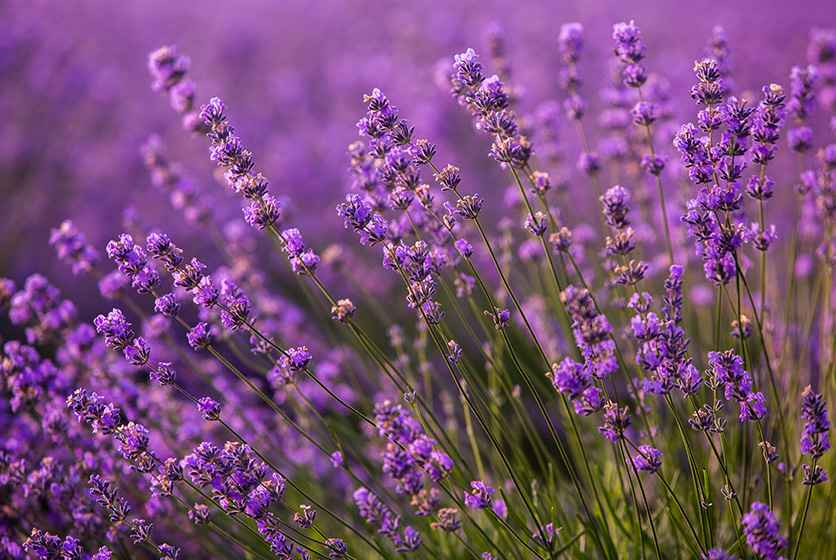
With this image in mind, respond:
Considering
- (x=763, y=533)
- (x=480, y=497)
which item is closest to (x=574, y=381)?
(x=480, y=497)

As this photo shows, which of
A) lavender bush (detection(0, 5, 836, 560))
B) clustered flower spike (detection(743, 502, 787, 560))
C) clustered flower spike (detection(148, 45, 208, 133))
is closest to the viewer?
clustered flower spike (detection(743, 502, 787, 560))

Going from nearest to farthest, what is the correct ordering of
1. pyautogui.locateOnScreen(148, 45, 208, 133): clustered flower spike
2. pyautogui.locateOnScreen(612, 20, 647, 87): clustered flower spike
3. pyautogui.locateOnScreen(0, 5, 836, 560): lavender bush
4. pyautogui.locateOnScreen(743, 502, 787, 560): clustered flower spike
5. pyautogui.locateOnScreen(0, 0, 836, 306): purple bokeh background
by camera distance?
pyautogui.locateOnScreen(743, 502, 787, 560): clustered flower spike
pyautogui.locateOnScreen(0, 5, 836, 560): lavender bush
pyautogui.locateOnScreen(612, 20, 647, 87): clustered flower spike
pyautogui.locateOnScreen(148, 45, 208, 133): clustered flower spike
pyautogui.locateOnScreen(0, 0, 836, 306): purple bokeh background

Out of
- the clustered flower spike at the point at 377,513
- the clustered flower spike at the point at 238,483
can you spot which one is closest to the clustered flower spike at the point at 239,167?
the clustered flower spike at the point at 238,483

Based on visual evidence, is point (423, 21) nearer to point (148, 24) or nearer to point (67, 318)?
point (148, 24)

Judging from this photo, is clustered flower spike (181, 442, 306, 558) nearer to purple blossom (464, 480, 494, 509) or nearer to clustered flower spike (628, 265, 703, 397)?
purple blossom (464, 480, 494, 509)

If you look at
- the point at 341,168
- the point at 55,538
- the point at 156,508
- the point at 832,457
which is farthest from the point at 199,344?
the point at 341,168

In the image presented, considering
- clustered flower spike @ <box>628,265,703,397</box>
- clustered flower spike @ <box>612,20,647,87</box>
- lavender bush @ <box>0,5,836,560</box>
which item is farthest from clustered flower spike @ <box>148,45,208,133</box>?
clustered flower spike @ <box>628,265,703,397</box>
